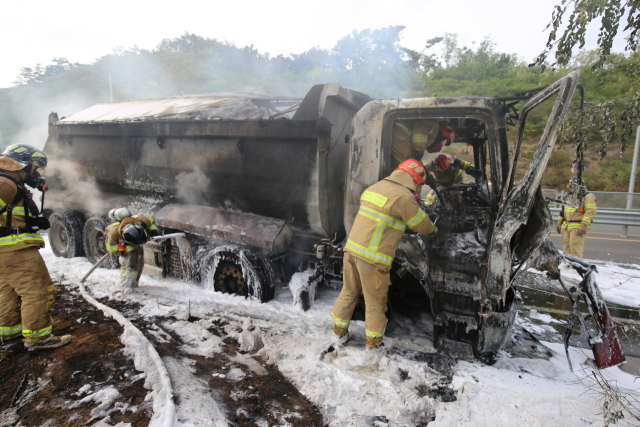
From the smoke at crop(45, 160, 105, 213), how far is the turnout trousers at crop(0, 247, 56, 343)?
94.1 inches

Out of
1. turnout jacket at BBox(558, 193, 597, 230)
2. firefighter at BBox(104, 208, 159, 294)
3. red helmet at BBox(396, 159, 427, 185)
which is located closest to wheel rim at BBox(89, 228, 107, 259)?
firefighter at BBox(104, 208, 159, 294)

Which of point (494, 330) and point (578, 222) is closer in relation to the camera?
point (494, 330)

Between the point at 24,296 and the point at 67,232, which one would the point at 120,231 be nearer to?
the point at 24,296

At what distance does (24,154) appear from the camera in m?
2.90

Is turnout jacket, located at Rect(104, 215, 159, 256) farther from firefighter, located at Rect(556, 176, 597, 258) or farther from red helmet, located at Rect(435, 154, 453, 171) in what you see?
firefighter, located at Rect(556, 176, 597, 258)

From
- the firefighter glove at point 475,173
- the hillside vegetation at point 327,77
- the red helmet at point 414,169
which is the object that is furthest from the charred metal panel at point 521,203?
the hillside vegetation at point 327,77

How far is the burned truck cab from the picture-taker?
2.18 m

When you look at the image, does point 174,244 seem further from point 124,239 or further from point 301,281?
point 301,281

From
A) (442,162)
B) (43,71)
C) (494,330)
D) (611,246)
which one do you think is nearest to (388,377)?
(494,330)

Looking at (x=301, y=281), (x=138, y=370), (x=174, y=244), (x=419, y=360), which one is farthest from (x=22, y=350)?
(x=419, y=360)

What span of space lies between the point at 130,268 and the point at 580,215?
24.0 ft

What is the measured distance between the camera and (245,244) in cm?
353

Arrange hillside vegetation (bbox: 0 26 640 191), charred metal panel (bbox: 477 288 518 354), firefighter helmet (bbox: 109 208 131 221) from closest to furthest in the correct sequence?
charred metal panel (bbox: 477 288 518 354) < firefighter helmet (bbox: 109 208 131 221) < hillside vegetation (bbox: 0 26 640 191)

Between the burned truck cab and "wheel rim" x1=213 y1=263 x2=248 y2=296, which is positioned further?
"wheel rim" x1=213 y1=263 x2=248 y2=296
